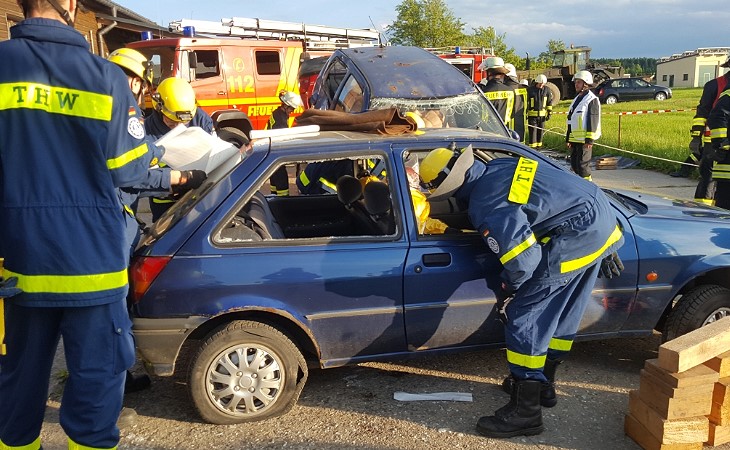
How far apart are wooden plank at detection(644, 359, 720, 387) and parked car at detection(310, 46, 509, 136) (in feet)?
11.7

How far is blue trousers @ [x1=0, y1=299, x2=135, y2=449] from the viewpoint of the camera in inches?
86.2

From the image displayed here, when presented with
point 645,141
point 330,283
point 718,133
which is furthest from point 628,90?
point 330,283

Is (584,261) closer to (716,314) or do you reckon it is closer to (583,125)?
(716,314)

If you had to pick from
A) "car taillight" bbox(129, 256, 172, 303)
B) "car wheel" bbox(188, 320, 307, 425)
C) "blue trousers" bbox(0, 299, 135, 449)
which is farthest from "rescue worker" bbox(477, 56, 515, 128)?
"blue trousers" bbox(0, 299, 135, 449)

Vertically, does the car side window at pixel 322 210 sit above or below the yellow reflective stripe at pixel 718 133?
below

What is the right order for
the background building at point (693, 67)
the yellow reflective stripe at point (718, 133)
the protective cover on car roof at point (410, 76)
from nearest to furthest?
the yellow reflective stripe at point (718, 133), the protective cover on car roof at point (410, 76), the background building at point (693, 67)

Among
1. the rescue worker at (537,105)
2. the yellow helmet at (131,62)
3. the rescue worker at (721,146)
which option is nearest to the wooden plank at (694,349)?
the yellow helmet at (131,62)

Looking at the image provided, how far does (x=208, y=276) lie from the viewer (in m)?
2.98

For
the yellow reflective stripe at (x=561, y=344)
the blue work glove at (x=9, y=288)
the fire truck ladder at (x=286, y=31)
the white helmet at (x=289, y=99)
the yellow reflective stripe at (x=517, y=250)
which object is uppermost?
the fire truck ladder at (x=286, y=31)

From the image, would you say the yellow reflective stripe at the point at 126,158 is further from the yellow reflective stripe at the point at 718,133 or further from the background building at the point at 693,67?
the background building at the point at 693,67

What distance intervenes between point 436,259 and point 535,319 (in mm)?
581

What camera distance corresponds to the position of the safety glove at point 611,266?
3.30 metres

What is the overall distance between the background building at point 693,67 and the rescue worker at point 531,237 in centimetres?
7506

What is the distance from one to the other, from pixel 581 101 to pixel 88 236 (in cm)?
747
